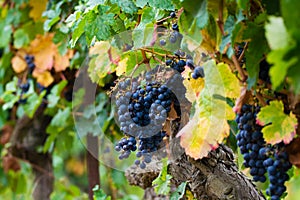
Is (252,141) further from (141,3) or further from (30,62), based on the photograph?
(30,62)

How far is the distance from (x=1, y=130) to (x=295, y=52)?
2.55m

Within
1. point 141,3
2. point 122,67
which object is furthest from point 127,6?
point 122,67

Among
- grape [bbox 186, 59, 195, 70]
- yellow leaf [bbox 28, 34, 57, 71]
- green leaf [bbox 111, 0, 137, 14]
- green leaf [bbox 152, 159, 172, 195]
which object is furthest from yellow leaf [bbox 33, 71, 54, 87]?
grape [bbox 186, 59, 195, 70]

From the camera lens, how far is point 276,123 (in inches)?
41.2

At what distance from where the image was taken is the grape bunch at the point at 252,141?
112cm

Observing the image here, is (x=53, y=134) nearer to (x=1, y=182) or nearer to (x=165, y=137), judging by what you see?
(x=1, y=182)

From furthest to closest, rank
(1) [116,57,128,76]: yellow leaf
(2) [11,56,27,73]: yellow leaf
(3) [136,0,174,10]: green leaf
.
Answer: (2) [11,56,27,73]: yellow leaf
(1) [116,57,128,76]: yellow leaf
(3) [136,0,174,10]: green leaf

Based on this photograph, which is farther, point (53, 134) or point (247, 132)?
point (53, 134)

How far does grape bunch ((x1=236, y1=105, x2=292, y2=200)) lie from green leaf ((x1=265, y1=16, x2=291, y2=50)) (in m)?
0.32

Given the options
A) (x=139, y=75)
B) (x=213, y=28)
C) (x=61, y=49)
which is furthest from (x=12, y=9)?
(x=213, y=28)

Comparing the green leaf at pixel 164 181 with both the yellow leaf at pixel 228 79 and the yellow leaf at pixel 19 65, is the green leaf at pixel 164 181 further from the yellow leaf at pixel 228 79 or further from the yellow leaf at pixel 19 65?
the yellow leaf at pixel 19 65

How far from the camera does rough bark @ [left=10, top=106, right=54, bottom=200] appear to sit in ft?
9.70

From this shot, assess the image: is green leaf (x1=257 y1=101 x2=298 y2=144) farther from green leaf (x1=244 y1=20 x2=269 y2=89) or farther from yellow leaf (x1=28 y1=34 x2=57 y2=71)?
yellow leaf (x1=28 y1=34 x2=57 y2=71)

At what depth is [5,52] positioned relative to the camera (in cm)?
275
